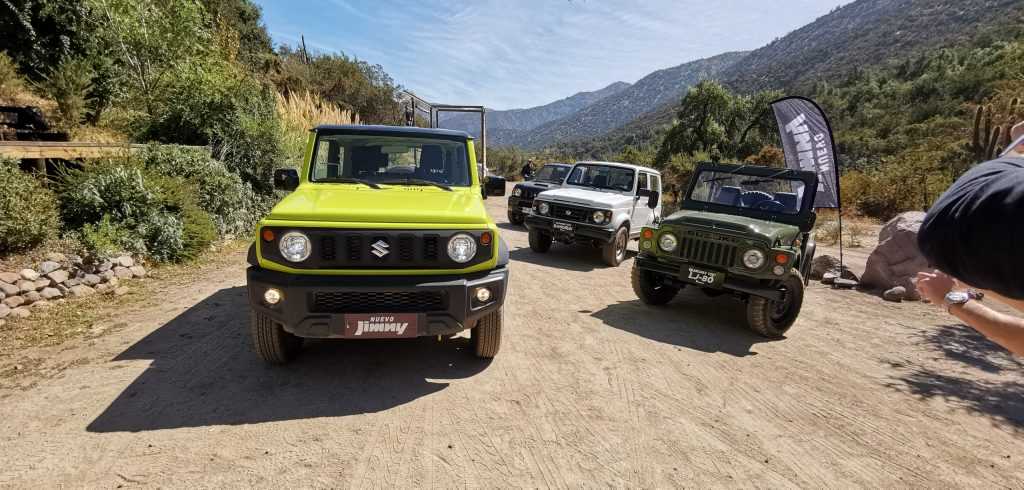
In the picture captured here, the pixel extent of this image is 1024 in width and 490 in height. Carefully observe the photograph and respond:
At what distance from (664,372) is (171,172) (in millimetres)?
7544

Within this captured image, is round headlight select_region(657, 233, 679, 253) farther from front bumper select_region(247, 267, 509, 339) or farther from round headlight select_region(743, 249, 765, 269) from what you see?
front bumper select_region(247, 267, 509, 339)

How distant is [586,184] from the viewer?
30.6ft

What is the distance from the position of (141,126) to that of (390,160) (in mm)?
7030

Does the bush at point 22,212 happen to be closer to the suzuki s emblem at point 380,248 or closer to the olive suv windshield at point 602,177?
the suzuki s emblem at point 380,248

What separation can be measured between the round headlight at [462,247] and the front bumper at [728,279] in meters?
2.82

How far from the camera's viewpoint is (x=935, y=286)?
138 centimetres

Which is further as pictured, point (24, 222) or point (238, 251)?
point (238, 251)

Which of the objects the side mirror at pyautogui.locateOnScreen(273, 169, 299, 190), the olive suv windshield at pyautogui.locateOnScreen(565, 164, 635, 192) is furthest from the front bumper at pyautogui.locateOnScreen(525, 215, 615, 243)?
the side mirror at pyautogui.locateOnScreen(273, 169, 299, 190)

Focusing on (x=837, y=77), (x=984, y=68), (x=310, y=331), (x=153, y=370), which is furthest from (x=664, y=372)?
(x=837, y=77)

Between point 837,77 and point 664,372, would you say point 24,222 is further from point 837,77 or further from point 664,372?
point 837,77

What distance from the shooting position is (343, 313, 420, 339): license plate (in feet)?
10.6

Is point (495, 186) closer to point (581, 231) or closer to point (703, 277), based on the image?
point (703, 277)

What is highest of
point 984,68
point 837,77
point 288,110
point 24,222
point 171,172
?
point 837,77

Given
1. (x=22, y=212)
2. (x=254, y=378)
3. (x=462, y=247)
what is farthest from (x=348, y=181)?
(x=22, y=212)
